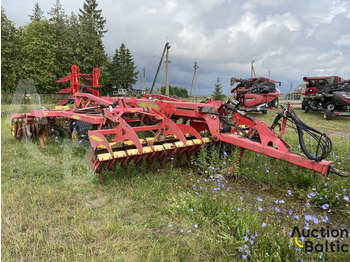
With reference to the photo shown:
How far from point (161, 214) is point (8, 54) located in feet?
95.7

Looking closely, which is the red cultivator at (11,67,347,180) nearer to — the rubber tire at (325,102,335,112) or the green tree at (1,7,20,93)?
the rubber tire at (325,102,335,112)

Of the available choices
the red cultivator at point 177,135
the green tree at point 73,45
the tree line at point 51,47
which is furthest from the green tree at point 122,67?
the red cultivator at point 177,135

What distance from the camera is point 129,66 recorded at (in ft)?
151

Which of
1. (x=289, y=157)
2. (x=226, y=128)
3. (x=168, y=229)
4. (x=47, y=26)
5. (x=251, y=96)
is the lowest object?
(x=168, y=229)

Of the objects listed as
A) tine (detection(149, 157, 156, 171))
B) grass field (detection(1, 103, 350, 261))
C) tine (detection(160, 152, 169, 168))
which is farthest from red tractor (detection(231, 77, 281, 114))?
tine (detection(149, 157, 156, 171))

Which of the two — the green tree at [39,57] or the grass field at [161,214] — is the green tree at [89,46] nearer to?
the green tree at [39,57]

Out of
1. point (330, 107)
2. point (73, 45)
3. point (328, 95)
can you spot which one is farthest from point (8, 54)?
point (330, 107)

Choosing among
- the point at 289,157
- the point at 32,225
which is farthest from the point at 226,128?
the point at 32,225

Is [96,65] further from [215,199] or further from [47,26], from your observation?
[215,199]

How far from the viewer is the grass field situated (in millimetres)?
2207

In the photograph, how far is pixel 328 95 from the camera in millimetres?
13797

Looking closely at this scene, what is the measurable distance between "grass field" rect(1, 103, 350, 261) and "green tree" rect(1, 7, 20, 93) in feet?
82.9

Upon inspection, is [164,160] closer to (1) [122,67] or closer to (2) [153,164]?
(2) [153,164]

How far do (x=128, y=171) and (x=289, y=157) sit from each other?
266cm
